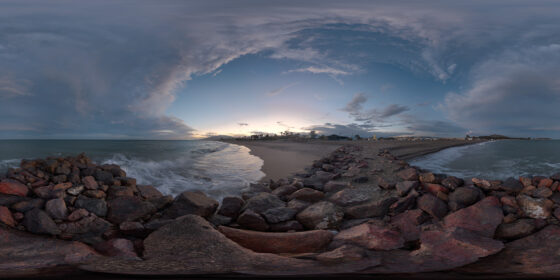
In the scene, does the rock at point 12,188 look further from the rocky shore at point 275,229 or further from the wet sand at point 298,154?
the wet sand at point 298,154

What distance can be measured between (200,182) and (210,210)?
11.5ft

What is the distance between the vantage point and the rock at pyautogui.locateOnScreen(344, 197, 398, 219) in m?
3.52

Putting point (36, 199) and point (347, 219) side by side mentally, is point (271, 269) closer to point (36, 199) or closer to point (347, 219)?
point (347, 219)

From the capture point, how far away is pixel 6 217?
2.69 metres

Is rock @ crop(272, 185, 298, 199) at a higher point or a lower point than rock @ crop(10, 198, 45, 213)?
lower

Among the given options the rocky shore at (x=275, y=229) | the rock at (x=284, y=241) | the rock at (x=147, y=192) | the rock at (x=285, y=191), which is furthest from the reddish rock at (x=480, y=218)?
the rock at (x=147, y=192)

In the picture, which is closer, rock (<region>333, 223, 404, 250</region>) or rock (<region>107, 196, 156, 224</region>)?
rock (<region>333, 223, 404, 250</region>)

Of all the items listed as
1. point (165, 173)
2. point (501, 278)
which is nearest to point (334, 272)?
point (501, 278)

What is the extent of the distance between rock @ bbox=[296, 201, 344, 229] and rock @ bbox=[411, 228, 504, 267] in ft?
3.58

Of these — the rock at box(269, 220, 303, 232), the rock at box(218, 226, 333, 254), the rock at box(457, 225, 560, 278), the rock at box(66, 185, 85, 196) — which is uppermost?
the rock at box(66, 185, 85, 196)

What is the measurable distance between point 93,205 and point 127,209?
0.43 meters

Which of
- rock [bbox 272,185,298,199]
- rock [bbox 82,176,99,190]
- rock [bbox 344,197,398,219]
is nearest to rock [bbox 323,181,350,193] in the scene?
rock [bbox 272,185,298,199]

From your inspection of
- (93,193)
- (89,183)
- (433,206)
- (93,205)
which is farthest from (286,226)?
(89,183)

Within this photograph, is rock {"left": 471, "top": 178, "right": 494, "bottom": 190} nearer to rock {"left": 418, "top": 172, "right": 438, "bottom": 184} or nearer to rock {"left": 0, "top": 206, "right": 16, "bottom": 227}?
rock {"left": 418, "top": 172, "right": 438, "bottom": 184}
